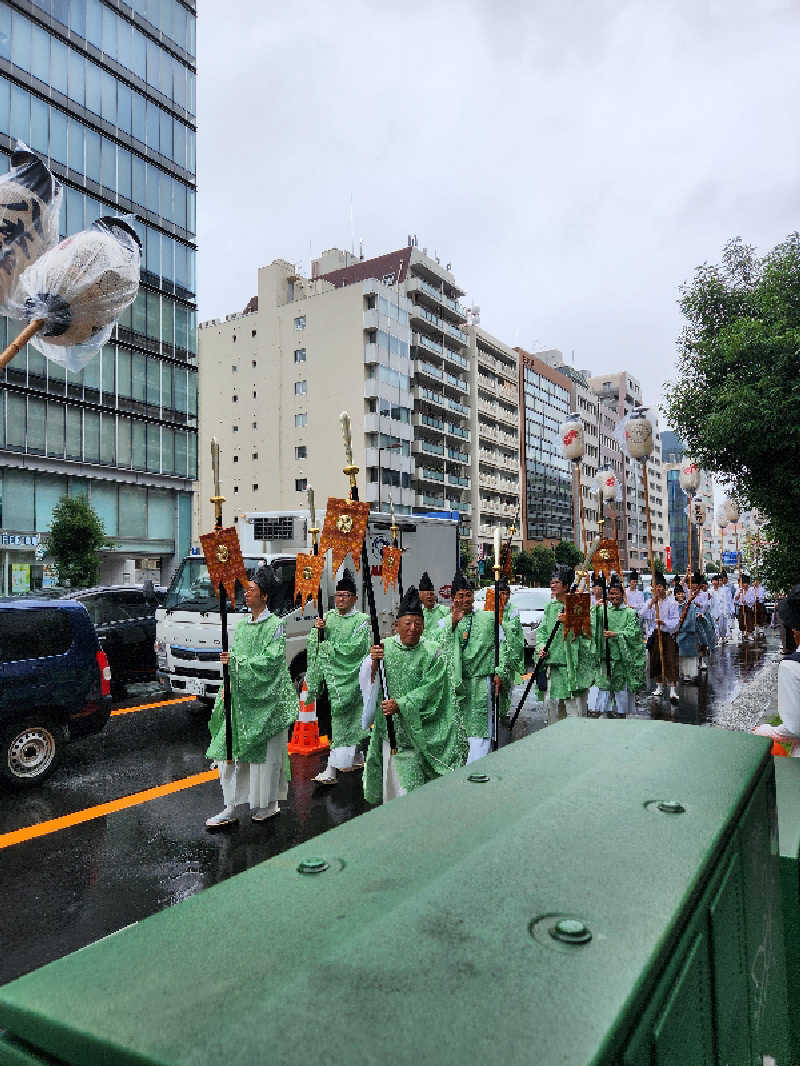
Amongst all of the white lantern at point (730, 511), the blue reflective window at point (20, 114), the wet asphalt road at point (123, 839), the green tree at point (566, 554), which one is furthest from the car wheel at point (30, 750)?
the green tree at point (566, 554)

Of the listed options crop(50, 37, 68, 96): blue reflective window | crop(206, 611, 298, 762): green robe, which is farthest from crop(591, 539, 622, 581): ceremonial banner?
crop(50, 37, 68, 96): blue reflective window

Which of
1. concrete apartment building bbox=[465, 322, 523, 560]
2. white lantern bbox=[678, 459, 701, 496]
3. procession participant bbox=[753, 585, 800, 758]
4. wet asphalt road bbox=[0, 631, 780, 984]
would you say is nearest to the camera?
procession participant bbox=[753, 585, 800, 758]

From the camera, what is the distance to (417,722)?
4.84m

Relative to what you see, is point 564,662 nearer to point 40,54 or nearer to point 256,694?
point 256,694

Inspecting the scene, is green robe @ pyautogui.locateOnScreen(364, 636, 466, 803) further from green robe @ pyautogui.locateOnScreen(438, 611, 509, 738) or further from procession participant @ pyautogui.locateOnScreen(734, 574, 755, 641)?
procession participant @ pyautogui.locateOnScreen(734, 574, 755, 641)

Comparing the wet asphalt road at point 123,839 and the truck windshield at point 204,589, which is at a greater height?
the truck windshield at point 204,589

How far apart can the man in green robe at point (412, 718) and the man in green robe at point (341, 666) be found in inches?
78.4

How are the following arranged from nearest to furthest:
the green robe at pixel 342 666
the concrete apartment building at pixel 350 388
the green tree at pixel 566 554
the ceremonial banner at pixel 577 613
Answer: the green robe at pixel 342 666 → the ceremonial banner at pixel 577 613 → the concrete apartment building at pixel 350 388 → the green tree at pixel 566 554

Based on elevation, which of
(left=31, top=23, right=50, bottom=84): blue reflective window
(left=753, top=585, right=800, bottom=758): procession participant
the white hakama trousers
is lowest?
the white hakama trousers

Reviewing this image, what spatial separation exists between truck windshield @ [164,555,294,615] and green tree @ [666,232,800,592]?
23.4ft

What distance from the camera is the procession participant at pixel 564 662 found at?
28.0ft

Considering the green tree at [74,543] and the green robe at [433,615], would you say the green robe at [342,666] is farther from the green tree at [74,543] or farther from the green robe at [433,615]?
the green tree at [74,543]

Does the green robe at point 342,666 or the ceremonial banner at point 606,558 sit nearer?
the green robe at point 342,666

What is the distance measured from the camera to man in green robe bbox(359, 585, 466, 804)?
16.0 ft
